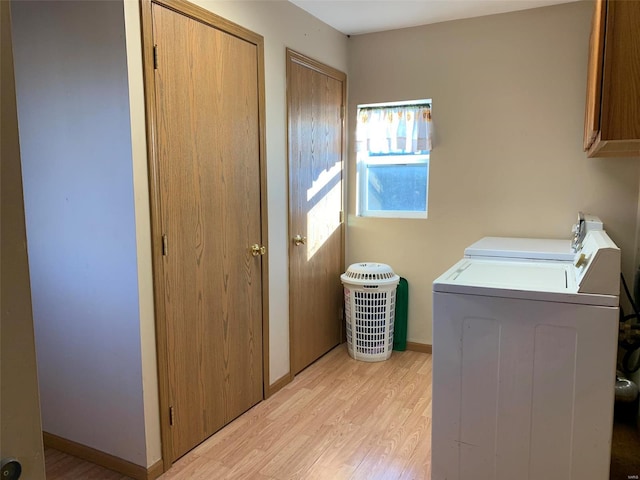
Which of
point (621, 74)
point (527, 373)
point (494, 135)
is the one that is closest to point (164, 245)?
point (527, 373)

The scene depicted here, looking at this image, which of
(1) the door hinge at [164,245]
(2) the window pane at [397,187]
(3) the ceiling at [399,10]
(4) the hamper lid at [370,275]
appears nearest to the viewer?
(1) the door hinge at [164,245]

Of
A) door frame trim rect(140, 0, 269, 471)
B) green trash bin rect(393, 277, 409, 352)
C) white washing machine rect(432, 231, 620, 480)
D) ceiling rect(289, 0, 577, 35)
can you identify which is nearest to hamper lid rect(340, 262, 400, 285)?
green trash bin rect(393, 277, 409, 352)

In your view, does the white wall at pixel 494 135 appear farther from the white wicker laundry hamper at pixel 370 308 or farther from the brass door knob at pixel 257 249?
the brass door knob at pixel 257 249

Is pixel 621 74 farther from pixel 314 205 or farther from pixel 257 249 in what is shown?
pixel 314 205

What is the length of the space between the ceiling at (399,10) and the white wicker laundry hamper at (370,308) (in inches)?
67.6

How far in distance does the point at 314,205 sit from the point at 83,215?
5.22ft

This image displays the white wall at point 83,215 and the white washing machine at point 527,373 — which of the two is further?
the white wall at point 83,215

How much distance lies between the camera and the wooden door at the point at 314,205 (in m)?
3.11

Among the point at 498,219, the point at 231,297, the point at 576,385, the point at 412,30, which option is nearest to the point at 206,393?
the point at 231,297

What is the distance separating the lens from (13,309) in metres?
0.67

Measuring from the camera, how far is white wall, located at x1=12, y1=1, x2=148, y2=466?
1990mm

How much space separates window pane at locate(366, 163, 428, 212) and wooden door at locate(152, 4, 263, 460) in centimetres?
135

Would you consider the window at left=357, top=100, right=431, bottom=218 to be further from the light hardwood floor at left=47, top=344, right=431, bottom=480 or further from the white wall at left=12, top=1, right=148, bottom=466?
the white wall at left=12, top=1, right=148, bottom=466

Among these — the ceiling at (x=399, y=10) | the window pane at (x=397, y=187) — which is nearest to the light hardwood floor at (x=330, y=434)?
the window pane at (x=397, y=187)
